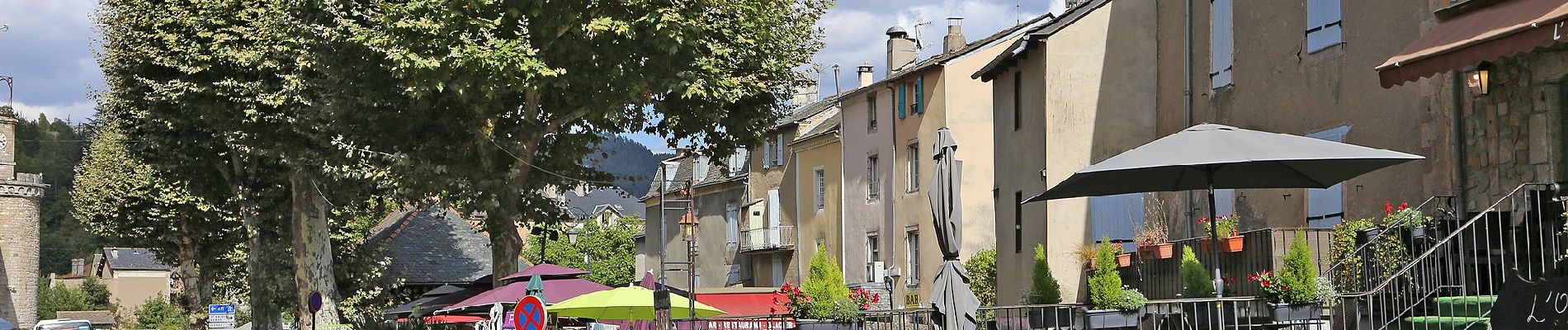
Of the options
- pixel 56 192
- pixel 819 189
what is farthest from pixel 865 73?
pixel 56 192

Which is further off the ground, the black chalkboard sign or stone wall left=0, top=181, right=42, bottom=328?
stone wall left=0, top=181, right=42, bottom=328

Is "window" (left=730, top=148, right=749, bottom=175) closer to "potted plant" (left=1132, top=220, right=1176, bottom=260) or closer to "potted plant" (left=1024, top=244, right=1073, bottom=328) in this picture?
"potted plant" (left=1132, top=220, right=1176, bottom=260)

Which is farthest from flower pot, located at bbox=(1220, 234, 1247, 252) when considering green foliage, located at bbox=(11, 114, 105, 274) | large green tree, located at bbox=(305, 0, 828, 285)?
green foliage, located at bbox=(11, 114, 105, 274)

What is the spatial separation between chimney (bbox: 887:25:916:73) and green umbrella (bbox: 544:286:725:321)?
878 inches

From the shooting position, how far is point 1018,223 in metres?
24.3

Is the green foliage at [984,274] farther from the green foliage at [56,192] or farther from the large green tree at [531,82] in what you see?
the green foliage at [56,192]

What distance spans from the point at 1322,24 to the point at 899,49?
86.1 ft

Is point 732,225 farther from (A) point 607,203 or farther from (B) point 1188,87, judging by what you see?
(A) point 607,203

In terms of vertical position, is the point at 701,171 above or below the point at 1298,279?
above

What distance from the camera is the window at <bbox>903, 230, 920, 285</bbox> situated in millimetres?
37094

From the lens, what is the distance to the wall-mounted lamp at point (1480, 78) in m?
13.2

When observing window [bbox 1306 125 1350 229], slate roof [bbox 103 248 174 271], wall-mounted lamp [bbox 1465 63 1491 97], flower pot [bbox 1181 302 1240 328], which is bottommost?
flower pot [bbox 1181 302 1240 328]

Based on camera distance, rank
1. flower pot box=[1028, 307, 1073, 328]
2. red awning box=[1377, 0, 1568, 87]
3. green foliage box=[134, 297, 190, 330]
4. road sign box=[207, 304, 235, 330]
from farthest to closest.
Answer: green foliage box=[134, 297, 190, 330], road sign box=[207, 304, 235, 330], flower pot box=[1028, 307, 1073, 328], red awning box=[1377, 0, 1568, 87]

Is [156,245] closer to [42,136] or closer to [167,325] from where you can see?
[167,325]
